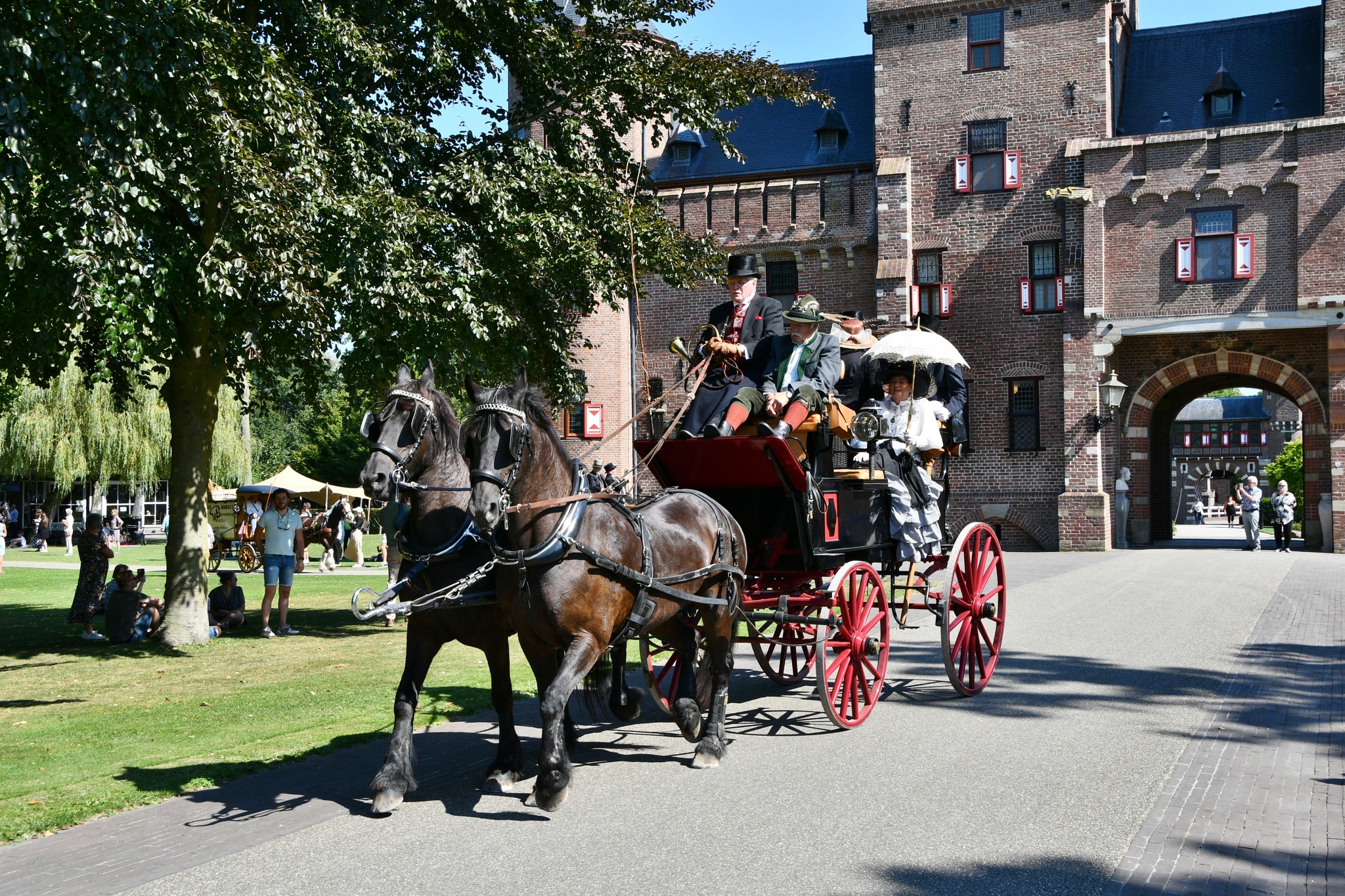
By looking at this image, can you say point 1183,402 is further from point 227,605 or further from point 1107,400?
point 227,605

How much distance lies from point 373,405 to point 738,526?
29.9ft

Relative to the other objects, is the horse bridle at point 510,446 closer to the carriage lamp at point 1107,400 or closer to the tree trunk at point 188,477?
the tree trunk at point 188,477

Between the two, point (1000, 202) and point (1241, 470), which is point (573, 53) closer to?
point (1000, 202)

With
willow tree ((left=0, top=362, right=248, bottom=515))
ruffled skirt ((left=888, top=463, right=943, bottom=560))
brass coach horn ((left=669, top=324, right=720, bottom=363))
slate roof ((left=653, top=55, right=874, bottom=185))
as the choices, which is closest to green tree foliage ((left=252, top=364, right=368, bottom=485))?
willow tree ((left=0, top=362, right=248, bottom=515))

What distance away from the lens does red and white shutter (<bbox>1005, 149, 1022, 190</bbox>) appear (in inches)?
1168

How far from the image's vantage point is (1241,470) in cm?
7250

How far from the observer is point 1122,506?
2898 cm

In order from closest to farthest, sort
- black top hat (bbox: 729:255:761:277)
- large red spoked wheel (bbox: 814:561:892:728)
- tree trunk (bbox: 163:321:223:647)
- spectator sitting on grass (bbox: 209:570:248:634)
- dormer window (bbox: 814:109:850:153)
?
large red spoked wheel (bbox: 814:561:892:728)
black top hat (bbox: 729:255:761:277)
tree trunk (bbox: 163:321:223:647)
spectator sitting on grass (bbox: 209:570:248:634)
dormer window (bbox: 814:109:850:153)

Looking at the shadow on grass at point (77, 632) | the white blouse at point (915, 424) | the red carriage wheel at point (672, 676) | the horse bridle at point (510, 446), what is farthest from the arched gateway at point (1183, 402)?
the horse bridle at point (510, 446)

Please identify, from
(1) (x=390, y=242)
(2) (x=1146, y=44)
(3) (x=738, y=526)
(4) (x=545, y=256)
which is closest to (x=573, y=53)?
(4) (x=545, y=256)

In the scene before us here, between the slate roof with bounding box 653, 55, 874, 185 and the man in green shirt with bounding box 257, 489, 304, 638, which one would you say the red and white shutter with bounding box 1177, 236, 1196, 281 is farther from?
the man in green shirt with bounding box 257, 489, 304, 638

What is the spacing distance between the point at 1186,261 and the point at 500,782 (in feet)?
86.8

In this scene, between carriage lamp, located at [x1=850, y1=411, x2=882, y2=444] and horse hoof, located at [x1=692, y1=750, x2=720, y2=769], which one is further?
carriage lamp, located at [x1=850, y1=411, x2=882, y2=444]

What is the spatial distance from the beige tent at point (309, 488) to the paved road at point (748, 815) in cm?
2860
